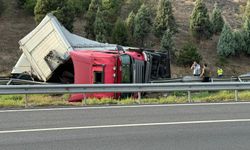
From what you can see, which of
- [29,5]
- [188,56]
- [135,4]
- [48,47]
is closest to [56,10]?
[29,5]

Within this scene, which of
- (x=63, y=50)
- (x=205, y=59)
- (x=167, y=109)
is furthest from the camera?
(x=205, y=59)

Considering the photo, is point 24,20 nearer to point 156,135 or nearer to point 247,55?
point 247,55

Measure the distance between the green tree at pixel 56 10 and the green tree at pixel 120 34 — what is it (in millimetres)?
3105

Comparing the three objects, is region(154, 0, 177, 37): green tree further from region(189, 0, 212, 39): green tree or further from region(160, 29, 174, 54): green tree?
region(189, 0, 212, 39): green tree

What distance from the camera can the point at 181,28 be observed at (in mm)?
38094

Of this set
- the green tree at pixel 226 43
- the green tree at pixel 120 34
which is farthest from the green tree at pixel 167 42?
the green tree at pixel 226 43

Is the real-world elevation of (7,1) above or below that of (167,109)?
above

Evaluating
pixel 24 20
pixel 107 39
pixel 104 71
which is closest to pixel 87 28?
pixel 107 39

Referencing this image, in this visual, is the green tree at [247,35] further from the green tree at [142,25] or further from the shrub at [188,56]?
the green tree at [142,25]

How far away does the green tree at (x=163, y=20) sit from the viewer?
33125 mm

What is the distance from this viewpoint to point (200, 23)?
34.3 m

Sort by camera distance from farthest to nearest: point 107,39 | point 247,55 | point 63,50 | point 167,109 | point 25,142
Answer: point 247,55, point 107,39, point 63,50, point 167,109, point 25,142

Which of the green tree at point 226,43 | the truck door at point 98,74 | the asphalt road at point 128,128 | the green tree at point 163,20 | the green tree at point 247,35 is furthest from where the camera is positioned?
the green tree at point 247,35

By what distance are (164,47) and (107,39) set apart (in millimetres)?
4089
